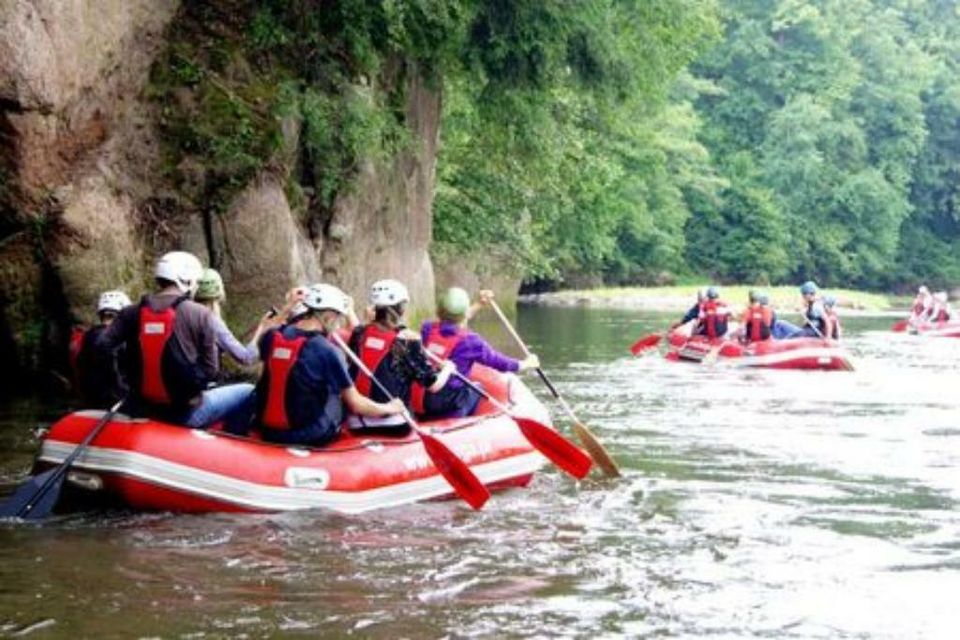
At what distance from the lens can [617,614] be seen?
275 inches

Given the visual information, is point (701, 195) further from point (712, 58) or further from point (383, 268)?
Answer: point (383, 268)

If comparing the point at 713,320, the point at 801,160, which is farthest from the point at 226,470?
the point at 801,160

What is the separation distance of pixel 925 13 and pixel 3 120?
204ft

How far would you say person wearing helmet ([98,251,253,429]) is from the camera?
29.3 feet

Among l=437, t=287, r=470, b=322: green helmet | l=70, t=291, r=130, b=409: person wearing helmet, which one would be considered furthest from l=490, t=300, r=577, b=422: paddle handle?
l=70, t=291, r=130, b=409: person wearing helmet

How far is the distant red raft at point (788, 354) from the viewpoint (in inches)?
865

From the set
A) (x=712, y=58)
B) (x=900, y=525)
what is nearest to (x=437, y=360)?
(x=900, y=525)

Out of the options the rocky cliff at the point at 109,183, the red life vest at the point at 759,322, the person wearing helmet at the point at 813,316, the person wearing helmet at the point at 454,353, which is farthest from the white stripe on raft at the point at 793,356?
the person wearing helmet at the point at 454,353

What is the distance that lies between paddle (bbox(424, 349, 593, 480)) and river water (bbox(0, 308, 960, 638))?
7.0 inches

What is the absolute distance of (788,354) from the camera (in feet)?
73.0

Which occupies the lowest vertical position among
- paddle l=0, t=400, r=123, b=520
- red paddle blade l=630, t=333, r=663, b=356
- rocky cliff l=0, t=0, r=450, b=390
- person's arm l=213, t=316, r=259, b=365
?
red paddle blade l=630, t=333, r=663, b=356

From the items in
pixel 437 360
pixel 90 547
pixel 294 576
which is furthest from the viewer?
pixel 437 360

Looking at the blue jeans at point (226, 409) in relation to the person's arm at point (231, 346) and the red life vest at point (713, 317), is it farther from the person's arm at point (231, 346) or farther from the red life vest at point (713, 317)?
the red life vest at point (713, 317)

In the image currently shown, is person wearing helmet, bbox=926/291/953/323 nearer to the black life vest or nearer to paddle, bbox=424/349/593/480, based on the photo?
paddle, bbox=424/349/593/480
